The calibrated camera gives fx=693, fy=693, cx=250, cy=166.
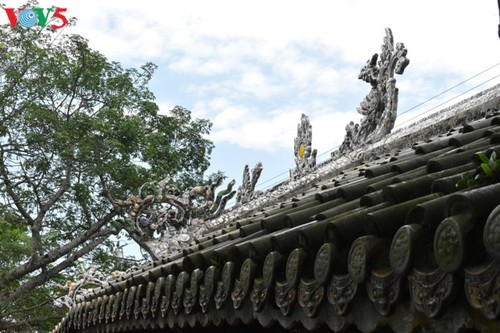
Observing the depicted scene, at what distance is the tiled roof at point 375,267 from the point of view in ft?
5.04

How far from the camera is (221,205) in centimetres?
948

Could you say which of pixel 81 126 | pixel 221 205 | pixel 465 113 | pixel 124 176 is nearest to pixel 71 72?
pixel 81 126

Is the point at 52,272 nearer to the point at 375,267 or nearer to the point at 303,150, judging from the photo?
the point at 303,150

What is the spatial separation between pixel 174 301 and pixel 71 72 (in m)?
18.8

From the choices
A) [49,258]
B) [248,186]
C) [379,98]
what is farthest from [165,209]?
[49,258]

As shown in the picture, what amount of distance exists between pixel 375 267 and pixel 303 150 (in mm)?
6861

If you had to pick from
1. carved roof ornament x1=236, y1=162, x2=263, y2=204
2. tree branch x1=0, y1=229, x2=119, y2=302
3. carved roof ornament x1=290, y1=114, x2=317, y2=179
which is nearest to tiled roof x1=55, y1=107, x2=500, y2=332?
carved roof ornament x1=290, y1=114, x2=317, y2=179

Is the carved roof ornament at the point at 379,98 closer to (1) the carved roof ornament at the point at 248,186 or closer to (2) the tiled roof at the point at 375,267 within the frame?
(1) the carved roof ornament at the point at 248,186

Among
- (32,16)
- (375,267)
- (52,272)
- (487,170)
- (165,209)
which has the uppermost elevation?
(32,16)

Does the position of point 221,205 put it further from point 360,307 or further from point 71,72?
point 71,72

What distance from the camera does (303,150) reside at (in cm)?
868

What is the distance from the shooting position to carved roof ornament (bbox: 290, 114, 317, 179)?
27.7 ft

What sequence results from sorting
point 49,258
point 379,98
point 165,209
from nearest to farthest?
point 379,98, point 165,209, point 49,258

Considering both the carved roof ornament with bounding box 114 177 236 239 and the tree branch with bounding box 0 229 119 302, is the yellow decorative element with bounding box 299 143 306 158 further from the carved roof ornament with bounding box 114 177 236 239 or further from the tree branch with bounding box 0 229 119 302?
the tree branch with bounding box 0 229 119 302
